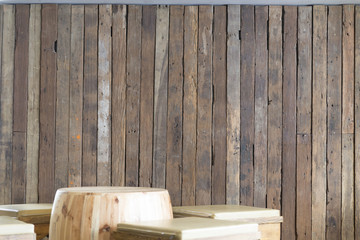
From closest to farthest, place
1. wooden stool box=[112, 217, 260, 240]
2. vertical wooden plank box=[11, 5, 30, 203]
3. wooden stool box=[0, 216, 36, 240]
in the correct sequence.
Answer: wooden stool box=[112, 217, 260, 240]
wooden stool box=[0, 216, 36, 240]
vertical wooden plank box=[11, 5, 30, 203]

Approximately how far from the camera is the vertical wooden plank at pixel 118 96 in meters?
3.76

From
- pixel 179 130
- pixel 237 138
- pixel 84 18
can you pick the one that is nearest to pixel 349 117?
pixel 237 138

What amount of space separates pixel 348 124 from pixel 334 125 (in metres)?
0.11

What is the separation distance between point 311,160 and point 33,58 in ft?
7.89

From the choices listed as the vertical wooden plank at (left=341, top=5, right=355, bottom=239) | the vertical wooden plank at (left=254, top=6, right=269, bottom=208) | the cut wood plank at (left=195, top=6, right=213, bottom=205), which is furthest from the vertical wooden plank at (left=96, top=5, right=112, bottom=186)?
the vertical wooden plank at (left=341, top=5, right=355, bottom=239)

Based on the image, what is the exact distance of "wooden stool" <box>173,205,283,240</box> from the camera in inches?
113

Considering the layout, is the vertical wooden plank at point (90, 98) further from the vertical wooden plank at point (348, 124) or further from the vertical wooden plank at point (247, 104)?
the vertical wooden plank at point (348, 124)

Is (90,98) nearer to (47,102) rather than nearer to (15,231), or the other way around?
(47,102)

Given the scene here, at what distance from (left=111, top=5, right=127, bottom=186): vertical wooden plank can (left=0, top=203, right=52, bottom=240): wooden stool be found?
0.81 metres

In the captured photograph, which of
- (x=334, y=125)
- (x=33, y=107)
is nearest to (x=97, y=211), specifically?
(x=33, y=107)

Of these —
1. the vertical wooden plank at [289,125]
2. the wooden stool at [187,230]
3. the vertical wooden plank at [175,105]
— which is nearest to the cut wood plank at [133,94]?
the vertical wooden plank at [175,105]

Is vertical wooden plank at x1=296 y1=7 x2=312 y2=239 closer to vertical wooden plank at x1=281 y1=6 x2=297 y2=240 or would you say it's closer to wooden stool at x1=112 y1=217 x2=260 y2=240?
vertical wooden plank at x1=281 y1=6 x2=297 y2=240

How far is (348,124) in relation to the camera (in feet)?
12.5

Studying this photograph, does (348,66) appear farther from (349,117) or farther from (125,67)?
(125,67)
